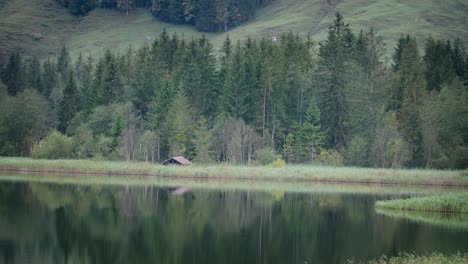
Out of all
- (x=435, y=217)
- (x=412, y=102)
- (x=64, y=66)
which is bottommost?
(x=435, y=217)

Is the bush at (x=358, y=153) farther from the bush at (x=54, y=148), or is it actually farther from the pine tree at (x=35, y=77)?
the pine tree at (x=35, y=77)

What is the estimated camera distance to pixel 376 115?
4077 inches

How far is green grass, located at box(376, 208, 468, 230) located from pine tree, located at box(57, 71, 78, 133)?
74.6 meters

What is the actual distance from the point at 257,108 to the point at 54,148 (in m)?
31.8

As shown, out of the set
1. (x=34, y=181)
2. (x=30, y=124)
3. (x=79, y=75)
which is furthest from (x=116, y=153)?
(x=79, y=75)

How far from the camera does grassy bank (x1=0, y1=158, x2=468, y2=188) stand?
7856 centimetres

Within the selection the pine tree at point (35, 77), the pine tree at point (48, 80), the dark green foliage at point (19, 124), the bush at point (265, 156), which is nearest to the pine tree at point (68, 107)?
the dark green foliage at point (19, 124)

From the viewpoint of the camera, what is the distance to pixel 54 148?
100375 millimetres

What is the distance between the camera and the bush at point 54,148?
99312mm

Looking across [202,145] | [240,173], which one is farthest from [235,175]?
[202,145]

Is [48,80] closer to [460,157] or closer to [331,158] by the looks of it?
[331,158]

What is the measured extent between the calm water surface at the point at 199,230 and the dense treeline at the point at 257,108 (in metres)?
37.5

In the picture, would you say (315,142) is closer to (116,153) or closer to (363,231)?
(116,153)

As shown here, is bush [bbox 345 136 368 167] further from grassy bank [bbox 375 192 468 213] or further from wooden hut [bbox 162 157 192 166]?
grassy bank [bbox 375 192 468 213]
